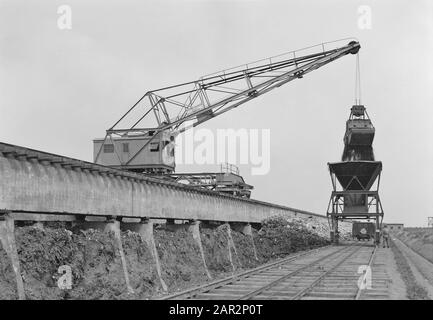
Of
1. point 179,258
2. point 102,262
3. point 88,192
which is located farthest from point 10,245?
point 179,258

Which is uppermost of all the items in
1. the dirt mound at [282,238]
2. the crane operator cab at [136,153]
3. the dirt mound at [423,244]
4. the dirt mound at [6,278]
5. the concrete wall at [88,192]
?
the crane operator cab at [136,153]

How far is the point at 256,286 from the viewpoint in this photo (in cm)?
1653

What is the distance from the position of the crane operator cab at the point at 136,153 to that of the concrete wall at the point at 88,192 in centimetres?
276

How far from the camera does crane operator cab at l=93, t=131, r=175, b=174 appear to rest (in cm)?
2780

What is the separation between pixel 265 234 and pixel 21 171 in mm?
30191

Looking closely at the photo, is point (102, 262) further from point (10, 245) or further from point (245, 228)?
point (245, 228)

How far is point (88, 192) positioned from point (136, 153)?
37.4 feet

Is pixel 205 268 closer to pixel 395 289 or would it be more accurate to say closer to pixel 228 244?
pixel 228 244

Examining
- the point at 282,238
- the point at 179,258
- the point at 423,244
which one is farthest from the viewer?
the point at 423,244

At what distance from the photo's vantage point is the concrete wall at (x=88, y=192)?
13.3 metres

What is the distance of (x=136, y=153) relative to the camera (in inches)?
1100

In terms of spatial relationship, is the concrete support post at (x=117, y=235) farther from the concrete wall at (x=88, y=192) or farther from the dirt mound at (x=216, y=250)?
the dirt mound at (x=216, y=250)

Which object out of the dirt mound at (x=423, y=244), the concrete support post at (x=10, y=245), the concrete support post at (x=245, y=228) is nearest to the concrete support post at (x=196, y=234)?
the concrete support post at (x=245, y=228)

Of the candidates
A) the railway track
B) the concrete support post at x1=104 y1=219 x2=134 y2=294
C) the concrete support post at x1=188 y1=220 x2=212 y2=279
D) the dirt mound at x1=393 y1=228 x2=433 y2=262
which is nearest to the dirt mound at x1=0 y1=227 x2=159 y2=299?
the concrete support post at x1=104 y1=219 x2=134 y2=294
